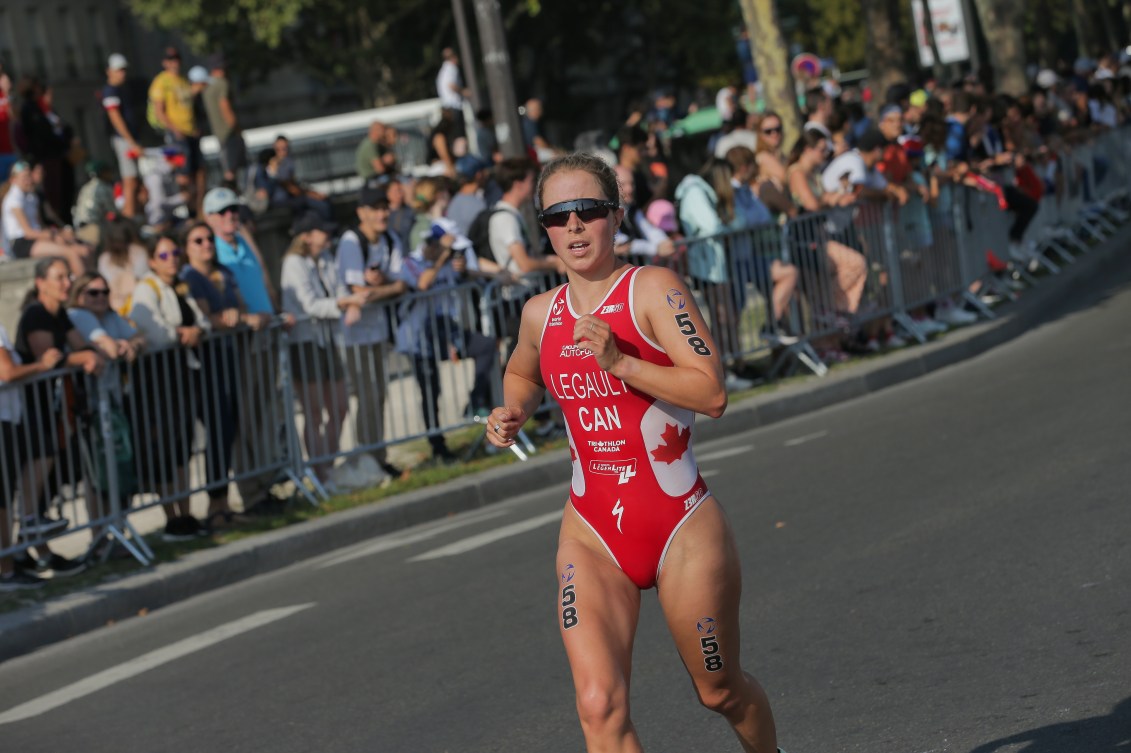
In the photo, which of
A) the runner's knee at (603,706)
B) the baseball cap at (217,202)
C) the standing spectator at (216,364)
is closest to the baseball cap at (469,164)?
the baseball cap at (217,202)

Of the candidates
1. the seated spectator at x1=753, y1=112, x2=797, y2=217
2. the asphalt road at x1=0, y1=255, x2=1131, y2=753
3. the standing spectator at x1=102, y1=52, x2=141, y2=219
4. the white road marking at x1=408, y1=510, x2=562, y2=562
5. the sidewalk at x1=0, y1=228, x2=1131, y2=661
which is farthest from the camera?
the standing spectator at x1=102, y1=52, x2=141, y2=219

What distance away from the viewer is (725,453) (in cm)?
1276

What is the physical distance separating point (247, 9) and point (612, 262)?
159 ft

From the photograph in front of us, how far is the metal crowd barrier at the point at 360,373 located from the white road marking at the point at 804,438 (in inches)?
75.2

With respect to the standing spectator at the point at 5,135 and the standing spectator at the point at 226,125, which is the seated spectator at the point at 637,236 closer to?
the standing spectator at the point at 5,135

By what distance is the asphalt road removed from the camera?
6148 mm

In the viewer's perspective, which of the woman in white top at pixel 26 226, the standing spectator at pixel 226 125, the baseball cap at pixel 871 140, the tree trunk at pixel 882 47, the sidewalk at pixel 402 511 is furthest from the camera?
the tree trunk at pixel 882 47

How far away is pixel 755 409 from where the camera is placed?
46.8 feet

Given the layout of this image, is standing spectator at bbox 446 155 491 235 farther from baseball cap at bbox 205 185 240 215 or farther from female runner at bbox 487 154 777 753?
female runner at bbox 487 154 777 753

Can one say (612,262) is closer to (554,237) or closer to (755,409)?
(554,237)

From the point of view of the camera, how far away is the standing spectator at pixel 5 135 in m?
18.1

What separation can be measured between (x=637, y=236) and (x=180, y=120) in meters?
7.90

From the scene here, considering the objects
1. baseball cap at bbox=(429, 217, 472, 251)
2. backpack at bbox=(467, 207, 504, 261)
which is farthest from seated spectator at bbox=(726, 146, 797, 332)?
baseball cap at bbox=(429, 217, 472, 251)

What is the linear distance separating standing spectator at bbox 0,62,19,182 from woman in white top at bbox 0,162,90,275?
1435 mm
